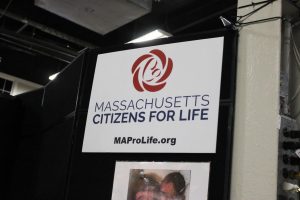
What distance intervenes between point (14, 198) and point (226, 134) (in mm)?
2543

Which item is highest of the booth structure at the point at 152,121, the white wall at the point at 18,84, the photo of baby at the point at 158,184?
the white wall at the point at 18,84

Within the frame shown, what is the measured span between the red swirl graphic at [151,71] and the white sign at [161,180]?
0.46 m

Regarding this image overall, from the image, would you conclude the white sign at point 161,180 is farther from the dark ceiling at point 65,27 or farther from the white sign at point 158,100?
the dark ceiling at point 65,27

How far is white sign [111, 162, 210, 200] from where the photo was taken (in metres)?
2.06

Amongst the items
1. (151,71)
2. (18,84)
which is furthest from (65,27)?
(151,71)

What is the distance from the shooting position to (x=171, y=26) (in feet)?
17.9

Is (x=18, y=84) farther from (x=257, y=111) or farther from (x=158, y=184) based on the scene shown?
(x=257, y=111)

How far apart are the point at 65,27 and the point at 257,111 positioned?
468 centimetres

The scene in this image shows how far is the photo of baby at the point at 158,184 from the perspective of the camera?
2.09 meters

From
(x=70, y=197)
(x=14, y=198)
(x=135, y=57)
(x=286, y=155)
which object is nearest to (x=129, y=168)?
(x=70, y=197)

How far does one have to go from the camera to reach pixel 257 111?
2098 mm

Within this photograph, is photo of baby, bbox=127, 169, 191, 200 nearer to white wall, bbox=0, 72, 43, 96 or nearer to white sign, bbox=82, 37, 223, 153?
white sign, bbox=82, 37, 223, 153

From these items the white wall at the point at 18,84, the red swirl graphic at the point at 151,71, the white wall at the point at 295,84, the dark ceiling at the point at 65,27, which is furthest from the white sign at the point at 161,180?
the white wall at the point at 18,84

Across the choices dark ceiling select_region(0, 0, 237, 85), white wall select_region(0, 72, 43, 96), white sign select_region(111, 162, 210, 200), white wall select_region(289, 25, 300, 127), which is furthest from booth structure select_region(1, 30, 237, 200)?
white wall select_region(0, 72, 43, 96)
